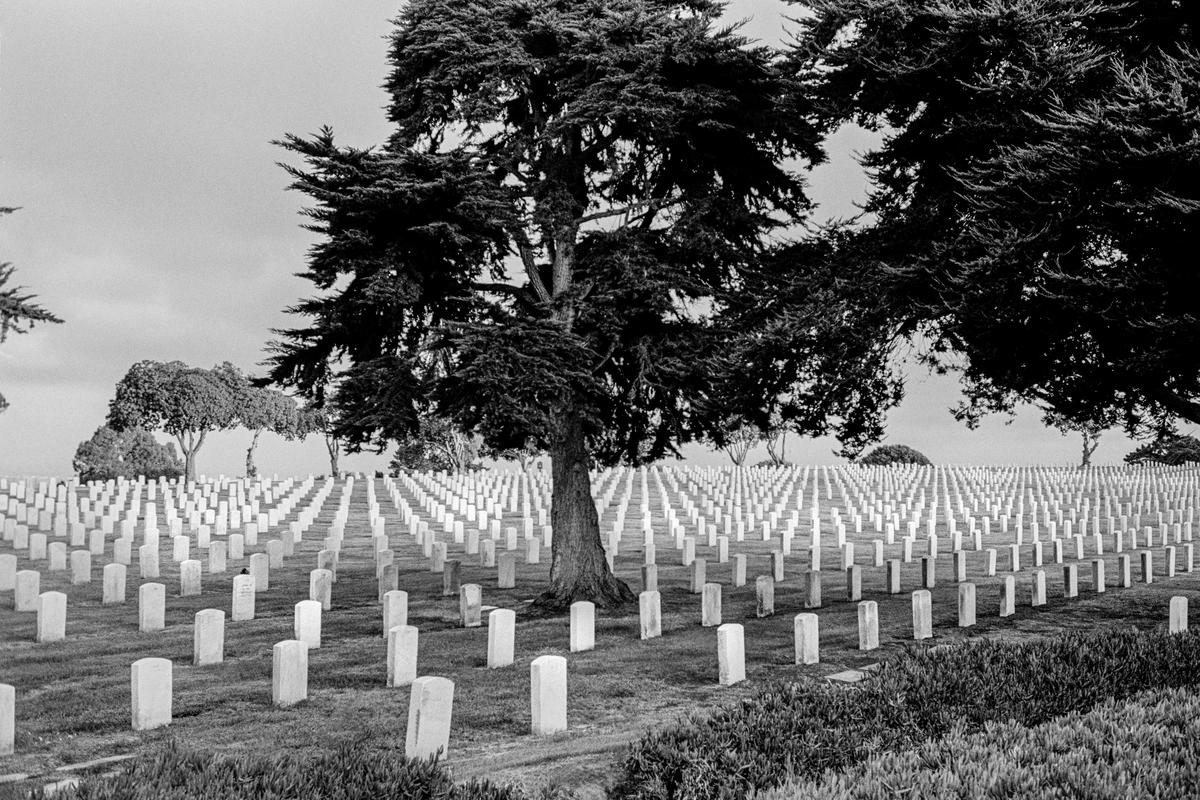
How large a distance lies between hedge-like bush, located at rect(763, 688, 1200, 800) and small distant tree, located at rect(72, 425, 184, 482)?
46396 mm

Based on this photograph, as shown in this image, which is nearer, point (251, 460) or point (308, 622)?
point (308, 622)

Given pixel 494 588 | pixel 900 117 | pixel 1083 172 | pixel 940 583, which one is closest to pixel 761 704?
pixel 1083 172

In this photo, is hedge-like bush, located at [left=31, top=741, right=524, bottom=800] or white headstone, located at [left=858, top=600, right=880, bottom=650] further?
white headstone, located at [left=858, top=600, right=880, bottom=650]

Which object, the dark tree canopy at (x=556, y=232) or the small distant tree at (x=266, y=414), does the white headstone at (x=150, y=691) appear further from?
the small distant tree at (x=266, y=414)

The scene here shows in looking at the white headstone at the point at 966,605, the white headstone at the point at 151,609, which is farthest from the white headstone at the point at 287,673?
the white headstone at the point at 966,605

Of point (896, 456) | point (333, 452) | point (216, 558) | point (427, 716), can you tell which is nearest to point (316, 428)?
point (333, 452)

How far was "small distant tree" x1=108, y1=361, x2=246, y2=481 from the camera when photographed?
55.1 meters

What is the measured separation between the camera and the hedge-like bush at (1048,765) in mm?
5254

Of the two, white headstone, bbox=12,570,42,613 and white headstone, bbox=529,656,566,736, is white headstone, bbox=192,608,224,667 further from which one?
white headstone, bbox=12,570,42,613

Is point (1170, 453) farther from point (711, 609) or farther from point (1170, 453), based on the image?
point (711, 609)

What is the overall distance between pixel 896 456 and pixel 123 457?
132 ft

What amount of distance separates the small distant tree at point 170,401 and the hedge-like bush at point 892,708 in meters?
52.5

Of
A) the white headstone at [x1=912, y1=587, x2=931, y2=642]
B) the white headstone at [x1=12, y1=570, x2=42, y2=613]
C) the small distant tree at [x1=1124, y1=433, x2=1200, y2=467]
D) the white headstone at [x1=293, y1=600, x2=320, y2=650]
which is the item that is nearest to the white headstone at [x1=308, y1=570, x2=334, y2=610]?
the white headstone at [x1=293, y1=600, x2=320, y2=650]

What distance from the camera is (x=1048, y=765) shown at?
5617mm
